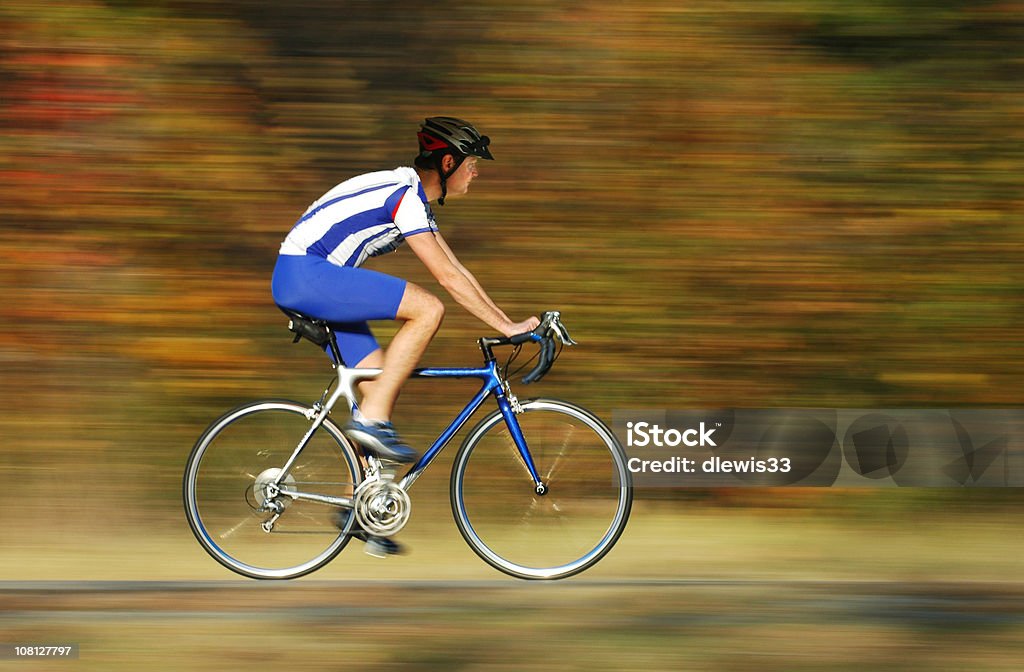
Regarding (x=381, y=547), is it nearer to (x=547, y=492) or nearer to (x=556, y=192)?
(x=547, y=492)

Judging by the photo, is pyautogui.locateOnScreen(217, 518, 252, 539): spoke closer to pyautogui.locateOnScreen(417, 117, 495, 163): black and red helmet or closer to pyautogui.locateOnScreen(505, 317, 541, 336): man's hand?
pyautogui.locateOnScreen(505, 317, 541, 336): man's hand

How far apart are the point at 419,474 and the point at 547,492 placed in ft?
1.80

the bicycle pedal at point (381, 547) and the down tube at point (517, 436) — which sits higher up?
the down tube at point (517, 436)

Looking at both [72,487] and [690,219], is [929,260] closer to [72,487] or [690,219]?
[690,219]

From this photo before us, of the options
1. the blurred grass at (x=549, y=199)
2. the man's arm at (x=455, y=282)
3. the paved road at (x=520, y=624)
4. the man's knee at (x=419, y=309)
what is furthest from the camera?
the blurred grass at (x=549, y=199)

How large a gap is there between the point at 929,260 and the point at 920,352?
0.51 metres

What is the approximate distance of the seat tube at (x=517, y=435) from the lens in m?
5.45

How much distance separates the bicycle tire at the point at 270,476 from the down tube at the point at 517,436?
657mm

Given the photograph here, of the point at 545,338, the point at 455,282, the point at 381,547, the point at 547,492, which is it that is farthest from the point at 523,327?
the point at 381,547

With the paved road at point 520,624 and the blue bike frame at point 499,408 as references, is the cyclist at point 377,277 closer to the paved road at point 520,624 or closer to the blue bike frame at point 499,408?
the blue bike frame at point 499,408

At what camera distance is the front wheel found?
5438mm

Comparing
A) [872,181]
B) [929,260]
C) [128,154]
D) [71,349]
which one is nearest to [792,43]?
[872,181]

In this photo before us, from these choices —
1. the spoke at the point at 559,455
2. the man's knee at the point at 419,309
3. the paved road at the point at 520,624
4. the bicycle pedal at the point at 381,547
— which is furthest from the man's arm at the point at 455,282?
the paved road at the point at 520,624

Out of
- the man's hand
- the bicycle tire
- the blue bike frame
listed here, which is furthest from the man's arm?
the bicycle tire
